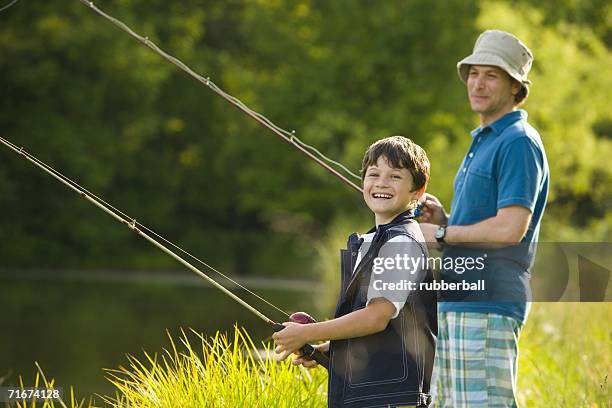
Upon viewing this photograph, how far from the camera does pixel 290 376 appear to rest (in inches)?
145

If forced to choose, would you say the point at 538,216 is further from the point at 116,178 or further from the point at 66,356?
the point at 116,178

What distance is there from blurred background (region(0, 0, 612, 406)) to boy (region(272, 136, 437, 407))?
14.2 m

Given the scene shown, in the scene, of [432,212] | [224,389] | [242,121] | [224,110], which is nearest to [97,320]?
[224,389]

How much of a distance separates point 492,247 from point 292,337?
0.70m

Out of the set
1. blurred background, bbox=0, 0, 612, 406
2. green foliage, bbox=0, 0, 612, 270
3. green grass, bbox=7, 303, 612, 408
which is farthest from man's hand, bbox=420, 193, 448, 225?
green foliage, bbox=0, 0, 612, 270

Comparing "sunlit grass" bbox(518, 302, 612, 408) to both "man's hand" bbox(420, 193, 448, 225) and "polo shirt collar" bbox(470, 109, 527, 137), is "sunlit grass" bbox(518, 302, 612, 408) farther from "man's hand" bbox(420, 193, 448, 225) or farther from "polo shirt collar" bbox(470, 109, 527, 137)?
"polo shirt collar" bbox(470, 109, 527, 137)

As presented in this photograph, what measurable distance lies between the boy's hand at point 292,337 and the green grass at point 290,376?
3.25ft

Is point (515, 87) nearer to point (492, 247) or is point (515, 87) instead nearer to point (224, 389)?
point (492, 247)

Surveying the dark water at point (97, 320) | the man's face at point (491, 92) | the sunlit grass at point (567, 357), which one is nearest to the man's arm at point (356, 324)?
the man's face at point (491, 92)

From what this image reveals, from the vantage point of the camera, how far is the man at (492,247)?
9.04 feet

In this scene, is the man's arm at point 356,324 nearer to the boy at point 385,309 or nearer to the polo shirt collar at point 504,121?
the boy at point 385,309

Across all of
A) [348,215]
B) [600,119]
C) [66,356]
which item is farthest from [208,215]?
[66,356]

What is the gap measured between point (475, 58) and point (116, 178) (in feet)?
70.8

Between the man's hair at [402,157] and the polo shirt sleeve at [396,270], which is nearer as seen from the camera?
the polo shirt sleeve at [396,270]
